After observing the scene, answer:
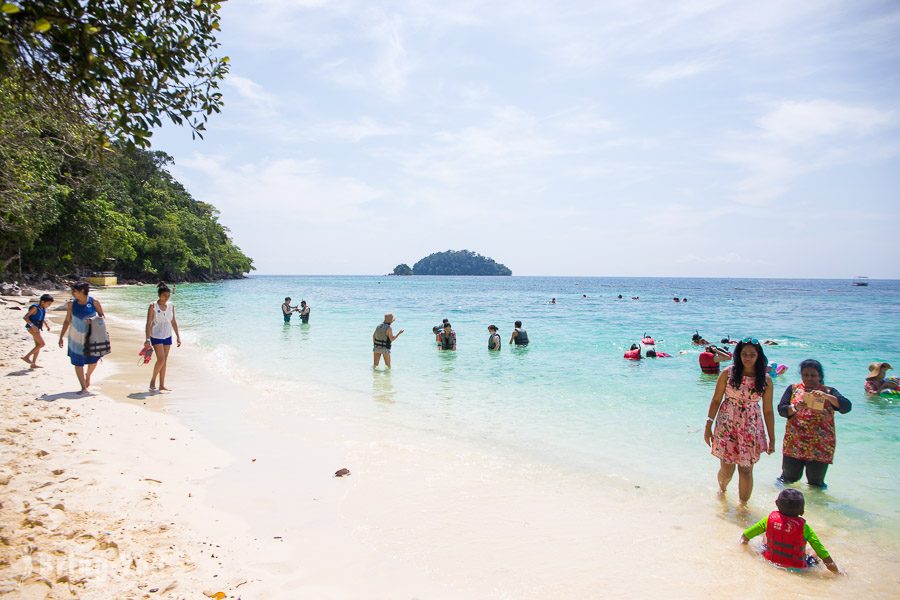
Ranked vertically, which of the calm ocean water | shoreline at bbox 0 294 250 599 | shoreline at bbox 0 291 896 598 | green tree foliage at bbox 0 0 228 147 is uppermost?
green tree foliage at bbox 0 0 228 147

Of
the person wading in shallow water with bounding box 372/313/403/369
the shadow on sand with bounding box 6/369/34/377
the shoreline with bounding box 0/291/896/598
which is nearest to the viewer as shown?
the shoreline with bounding box 0/291/896/598

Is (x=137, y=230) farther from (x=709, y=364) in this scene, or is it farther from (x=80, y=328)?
(x=709, y=364)

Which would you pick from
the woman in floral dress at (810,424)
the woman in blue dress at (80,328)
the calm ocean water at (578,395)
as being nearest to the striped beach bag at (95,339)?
the woman in blue dress at (80,328)

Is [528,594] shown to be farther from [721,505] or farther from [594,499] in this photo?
[721,505]

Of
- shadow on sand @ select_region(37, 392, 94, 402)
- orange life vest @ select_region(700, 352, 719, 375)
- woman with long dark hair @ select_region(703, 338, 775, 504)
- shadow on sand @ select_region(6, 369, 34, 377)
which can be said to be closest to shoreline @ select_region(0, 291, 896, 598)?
shadow on sand @ select_region(37, 392, 94, 402)

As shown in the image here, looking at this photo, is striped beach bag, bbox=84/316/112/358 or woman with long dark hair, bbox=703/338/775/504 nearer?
woman with long dark hair, bbox=703/338/775/504

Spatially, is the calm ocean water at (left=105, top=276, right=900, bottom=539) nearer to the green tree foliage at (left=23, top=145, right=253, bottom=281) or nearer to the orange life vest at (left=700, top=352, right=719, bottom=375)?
the orange life vest at (left=700, top=352, right=719, bottom=375)

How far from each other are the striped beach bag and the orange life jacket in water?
909 centimetres

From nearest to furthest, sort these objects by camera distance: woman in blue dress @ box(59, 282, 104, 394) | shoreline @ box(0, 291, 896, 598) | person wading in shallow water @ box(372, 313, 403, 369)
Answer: shoreline @ box(0, 291, 896, 598)
woman in blue dress @ box(59, 282, 104, 394)
person wading in shallow water @ box(372, 313, 403, 369)

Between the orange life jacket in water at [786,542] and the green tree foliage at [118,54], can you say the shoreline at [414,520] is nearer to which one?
Result: the orange life jacket in water at [786,542]

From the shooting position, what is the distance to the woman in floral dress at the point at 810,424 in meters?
5.31

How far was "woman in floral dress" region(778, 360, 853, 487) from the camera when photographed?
5309 millimetres

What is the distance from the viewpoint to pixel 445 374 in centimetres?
1265

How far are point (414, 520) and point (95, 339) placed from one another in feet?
21.2
